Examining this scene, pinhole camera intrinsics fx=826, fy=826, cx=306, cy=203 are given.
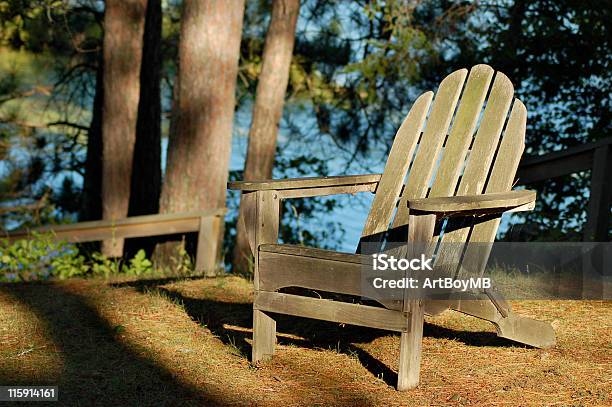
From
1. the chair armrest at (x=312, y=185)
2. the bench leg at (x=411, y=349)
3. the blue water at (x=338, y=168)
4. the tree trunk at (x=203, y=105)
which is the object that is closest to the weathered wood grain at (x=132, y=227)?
the tree trunk at (x=203, y=105)

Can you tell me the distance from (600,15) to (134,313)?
5527 mm

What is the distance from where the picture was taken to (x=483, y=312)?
364cm

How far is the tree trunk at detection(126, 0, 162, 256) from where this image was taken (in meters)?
9.50

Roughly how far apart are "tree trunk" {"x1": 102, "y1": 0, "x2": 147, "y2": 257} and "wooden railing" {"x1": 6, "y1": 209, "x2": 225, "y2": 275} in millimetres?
1466

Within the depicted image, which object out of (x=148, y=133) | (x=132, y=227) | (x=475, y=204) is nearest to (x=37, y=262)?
(x=132, y=227)

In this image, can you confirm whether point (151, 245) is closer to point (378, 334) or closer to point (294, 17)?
point (294, 17)

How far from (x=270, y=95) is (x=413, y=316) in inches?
241

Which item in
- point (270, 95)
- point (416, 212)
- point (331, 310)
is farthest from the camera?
point (270, 95)

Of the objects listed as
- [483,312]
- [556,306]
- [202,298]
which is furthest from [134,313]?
[556,306]

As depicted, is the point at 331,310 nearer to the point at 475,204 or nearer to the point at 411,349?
the point at 411,349

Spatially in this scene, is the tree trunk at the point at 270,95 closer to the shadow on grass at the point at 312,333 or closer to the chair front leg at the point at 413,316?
the shadow on grass at the point at 312,333

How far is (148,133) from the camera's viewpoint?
9.83 meters

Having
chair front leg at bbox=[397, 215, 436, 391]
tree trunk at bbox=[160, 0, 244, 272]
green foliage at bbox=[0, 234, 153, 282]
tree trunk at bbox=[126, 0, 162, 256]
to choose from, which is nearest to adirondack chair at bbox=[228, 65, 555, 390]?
chair front leg at bbox=[397, 215, 436, 391]

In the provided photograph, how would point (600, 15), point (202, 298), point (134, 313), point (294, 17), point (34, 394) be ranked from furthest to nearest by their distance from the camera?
point (294, 17) < point (600, 15) < point (202, 298) < point (134, 313) < point (34, 394)
